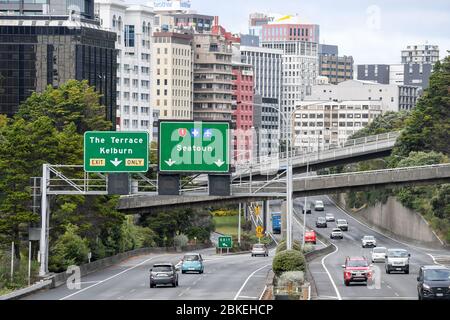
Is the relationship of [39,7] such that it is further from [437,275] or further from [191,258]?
[437,275]

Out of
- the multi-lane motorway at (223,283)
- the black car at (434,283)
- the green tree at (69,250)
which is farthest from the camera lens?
the green tree at (69,250)

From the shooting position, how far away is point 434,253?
121750 mm

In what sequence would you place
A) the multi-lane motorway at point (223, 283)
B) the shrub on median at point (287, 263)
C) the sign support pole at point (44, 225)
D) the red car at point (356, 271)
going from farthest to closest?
the sign support pole at point (44, 225) → the red car at point (356, 271) → the shrub on median at point (287, 263) → the multi-lane motorway at point (223, 283)

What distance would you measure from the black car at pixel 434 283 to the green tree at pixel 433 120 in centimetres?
10525

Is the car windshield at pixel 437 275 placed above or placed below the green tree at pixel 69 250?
above

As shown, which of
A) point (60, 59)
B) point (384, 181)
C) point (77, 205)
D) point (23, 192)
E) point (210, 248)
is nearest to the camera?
point (23, 192)

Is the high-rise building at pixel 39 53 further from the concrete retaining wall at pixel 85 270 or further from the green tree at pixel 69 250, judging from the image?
the green tree at pixel 69 250

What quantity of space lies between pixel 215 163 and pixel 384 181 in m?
Answer: 39.8

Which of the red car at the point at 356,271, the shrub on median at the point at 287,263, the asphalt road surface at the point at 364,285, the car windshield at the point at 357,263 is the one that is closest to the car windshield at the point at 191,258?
the asphalt road surface at the point at 364,285

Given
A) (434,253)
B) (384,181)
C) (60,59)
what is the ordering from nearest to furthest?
1. (384,181)
2. (434,253)
3. (60,59)

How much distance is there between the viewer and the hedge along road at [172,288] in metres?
59.7

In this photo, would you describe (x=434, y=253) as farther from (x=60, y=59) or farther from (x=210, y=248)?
(x=60, y=59)

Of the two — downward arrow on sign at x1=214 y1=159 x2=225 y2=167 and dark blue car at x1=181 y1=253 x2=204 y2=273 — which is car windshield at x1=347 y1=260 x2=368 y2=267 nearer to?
downward arrow on sign at x1=214 y1=159 x2=225 y2=167
